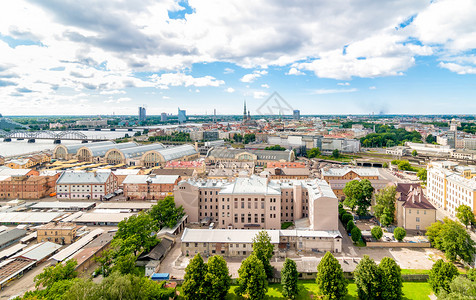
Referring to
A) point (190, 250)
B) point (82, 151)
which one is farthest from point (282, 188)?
point (82, 151)

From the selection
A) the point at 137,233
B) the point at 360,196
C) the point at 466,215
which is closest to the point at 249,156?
the point at 360,196

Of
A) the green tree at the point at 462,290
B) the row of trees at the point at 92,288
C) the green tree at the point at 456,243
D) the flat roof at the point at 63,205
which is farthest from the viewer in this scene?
the flat roof at the point at 63,205

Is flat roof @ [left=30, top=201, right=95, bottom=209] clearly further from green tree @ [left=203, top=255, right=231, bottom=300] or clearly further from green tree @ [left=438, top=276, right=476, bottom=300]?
green tree @ [left=438, top=276, right=476, bottom=300]

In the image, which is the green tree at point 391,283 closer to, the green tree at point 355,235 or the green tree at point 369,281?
the green tree at point 369,281

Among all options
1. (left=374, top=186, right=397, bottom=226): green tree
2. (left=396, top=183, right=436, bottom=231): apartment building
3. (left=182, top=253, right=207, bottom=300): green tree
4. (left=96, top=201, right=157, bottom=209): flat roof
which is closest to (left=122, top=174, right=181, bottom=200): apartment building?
(left=96, top=201, right=157, bottom=209): flat roof

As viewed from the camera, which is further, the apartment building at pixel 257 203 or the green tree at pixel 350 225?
the green tree at pixel 350 225

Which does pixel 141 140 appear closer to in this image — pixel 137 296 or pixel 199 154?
pixel 199 154

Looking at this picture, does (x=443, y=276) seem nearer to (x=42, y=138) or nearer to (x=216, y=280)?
(x=216, y=280)

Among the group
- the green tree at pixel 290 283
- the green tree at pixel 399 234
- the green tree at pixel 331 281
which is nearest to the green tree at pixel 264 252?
the green tree at pixel 290 283
